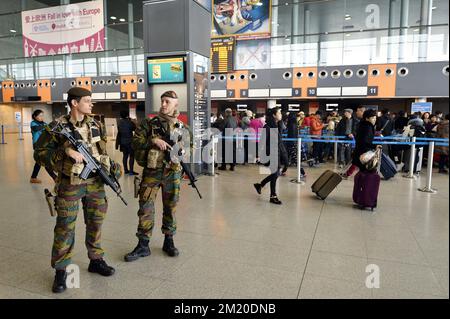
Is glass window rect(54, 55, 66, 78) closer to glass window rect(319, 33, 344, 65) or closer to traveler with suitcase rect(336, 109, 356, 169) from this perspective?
glass window rect(319, 33, 344, 65)

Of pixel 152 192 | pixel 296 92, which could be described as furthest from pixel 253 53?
pixel 152 192

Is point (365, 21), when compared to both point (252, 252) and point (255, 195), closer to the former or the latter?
point (255, 195)

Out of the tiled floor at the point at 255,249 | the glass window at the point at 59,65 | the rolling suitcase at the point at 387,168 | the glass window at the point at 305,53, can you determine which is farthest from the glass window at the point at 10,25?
the rolling suitcase at the point at 387,168

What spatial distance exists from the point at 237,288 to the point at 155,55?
5.62 m

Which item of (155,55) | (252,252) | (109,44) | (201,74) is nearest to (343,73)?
(201,74)

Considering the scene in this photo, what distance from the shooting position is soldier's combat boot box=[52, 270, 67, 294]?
2512 mm

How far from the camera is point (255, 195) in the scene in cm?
569

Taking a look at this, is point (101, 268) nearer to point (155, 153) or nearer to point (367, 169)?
point (155, 153)

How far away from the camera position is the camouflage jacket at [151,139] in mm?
3013

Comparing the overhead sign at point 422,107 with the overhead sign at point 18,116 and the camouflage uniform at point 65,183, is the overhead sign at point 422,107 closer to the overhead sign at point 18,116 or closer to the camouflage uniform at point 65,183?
the camouflage uniform at point 65,183

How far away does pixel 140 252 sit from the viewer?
312cm

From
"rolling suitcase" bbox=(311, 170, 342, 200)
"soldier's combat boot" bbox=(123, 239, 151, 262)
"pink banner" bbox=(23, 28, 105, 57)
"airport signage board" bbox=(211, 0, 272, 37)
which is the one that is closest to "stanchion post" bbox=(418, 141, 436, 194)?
"rolling suitcase" bbox=(311, 170, 342, 200)
